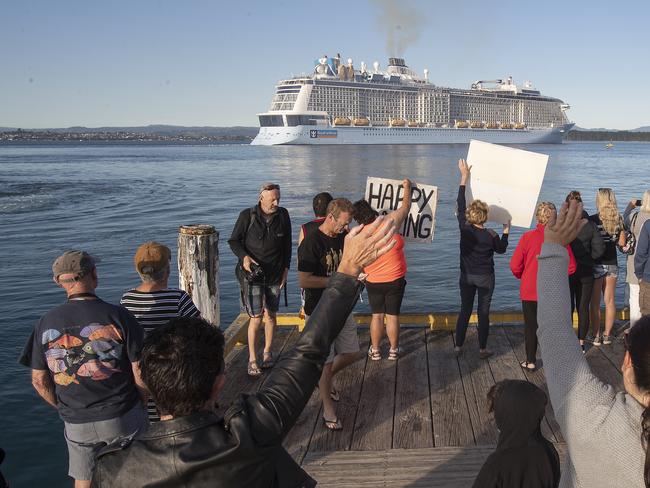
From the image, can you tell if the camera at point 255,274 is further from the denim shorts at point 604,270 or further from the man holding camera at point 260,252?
the denim shorts at point 604,270

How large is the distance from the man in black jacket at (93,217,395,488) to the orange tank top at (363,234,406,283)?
3.20m

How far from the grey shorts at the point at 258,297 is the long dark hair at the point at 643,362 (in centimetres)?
385

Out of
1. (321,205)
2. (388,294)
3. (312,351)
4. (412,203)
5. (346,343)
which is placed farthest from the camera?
(412,203)

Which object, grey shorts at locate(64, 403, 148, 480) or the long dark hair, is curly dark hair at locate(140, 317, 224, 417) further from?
grey shorts at locate(64, 403, 148, 480)

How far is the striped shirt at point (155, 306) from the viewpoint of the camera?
316cm

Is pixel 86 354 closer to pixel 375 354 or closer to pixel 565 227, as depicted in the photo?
pixel 565 227

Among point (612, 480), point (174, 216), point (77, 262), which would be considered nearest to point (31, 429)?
point (77, 262)

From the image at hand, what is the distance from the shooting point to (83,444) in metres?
2.85

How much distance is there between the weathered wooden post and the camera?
198 inches

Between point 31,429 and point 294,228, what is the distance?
13059mm

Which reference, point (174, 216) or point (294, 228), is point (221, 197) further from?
point (294, 228)

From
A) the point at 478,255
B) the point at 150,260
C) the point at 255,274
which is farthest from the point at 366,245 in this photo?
the point at 478,255

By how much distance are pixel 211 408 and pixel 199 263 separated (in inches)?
138

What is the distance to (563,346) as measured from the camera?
4.89 ft
